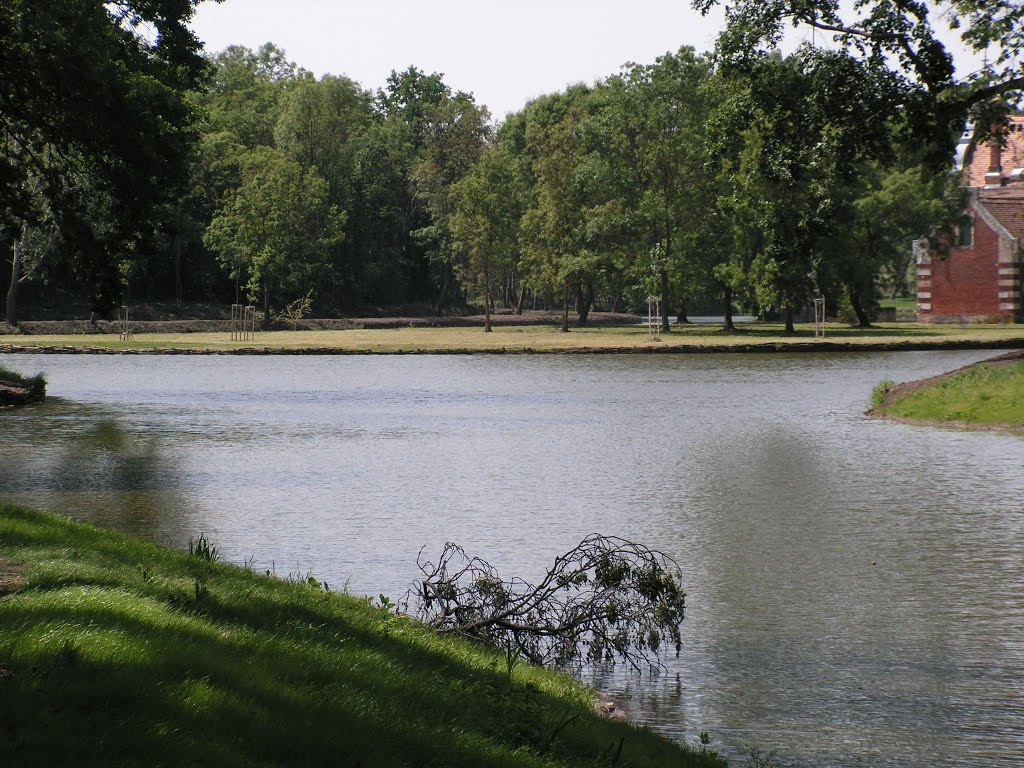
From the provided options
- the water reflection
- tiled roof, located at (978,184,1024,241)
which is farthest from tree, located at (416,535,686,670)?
tiled roof, located at (978,184,1024,241)

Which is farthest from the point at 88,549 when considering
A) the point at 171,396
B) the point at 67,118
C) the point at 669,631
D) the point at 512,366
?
the point at 512,366

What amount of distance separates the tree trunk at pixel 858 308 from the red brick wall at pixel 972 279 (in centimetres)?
554

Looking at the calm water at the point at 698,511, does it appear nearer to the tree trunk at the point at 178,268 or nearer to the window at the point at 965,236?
the window at the point at 965,236

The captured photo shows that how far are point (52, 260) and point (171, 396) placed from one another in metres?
45.8

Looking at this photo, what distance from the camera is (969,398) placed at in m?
28.8

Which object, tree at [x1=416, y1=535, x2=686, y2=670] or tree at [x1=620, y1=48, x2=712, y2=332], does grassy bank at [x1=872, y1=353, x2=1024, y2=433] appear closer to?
tree at [x1=416, y1=535, x2=686, y2=670]

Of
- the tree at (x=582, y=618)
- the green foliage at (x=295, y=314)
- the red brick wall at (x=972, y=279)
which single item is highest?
the red brick wall at (x=972, y=279)

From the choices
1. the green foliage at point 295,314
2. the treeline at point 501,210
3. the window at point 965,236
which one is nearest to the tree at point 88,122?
the treeline at point 501,210

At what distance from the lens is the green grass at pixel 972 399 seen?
27525 mm

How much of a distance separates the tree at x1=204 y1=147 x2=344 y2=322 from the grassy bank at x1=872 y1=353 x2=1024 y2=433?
60248 millimetres

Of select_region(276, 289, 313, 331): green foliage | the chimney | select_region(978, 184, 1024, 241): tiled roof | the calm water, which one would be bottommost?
the calm water

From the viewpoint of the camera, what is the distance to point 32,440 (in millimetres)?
24781

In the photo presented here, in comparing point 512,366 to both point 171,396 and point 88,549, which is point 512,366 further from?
point 88,549

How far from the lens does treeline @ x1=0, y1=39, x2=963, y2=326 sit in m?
77.1
